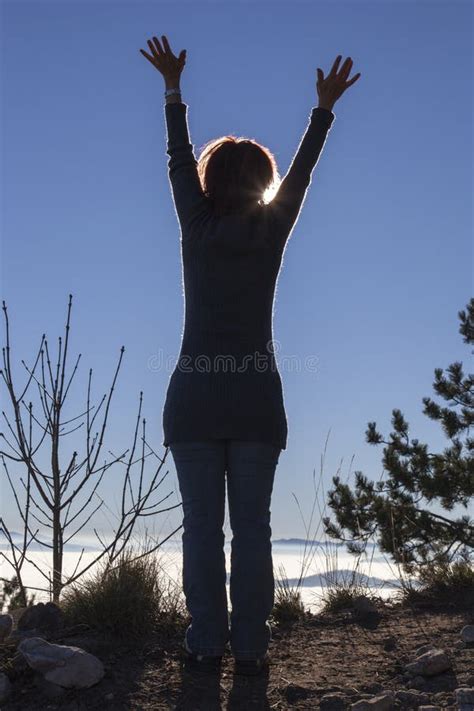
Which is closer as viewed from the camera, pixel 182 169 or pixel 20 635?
pixel 182 169

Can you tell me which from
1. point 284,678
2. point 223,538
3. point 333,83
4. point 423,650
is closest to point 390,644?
point 423,650

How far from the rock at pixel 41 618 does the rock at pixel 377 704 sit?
1626mm

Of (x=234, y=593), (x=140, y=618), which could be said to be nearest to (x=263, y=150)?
(x=234, y=593)

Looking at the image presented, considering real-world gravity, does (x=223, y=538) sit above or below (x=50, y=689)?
above

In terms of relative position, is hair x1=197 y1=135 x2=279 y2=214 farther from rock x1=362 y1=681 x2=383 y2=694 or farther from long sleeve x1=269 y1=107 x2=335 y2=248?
A: rock x1=362 y1=681 x2=383 y2=694

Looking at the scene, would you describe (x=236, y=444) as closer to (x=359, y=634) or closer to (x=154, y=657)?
(x=154, y=657)

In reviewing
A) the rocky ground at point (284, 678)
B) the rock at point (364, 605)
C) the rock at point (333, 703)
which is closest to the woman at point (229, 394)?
the rocky ground at point (284, 678)

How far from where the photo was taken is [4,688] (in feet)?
9.59

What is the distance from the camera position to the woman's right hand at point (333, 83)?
347 centimetres

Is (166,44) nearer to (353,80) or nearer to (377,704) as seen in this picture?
(353,80)

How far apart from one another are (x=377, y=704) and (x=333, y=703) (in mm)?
242

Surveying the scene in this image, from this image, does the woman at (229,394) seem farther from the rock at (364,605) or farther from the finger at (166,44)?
the rock at (364,605)

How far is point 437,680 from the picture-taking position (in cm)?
310

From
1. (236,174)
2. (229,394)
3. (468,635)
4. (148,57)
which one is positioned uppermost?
(148,57)
